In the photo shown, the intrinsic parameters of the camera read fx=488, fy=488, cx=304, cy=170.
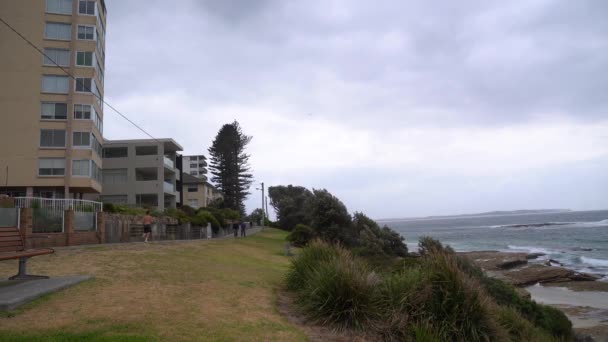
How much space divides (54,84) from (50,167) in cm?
622

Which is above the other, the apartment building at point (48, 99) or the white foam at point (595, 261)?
the apartment building at point (48, 99)

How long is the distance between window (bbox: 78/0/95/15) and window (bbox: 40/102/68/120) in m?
7.31

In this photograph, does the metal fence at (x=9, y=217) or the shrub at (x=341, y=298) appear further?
the metal fence at (x=9, y=217)

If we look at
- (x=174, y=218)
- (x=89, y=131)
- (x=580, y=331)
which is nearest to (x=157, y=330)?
(x=580, y=331)

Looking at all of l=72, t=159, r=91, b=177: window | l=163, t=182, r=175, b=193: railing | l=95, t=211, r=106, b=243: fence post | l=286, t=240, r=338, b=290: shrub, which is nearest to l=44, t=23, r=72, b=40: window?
l=72, t=159, r=91, b=177: window

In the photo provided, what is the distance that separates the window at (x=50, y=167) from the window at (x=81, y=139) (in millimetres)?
1757

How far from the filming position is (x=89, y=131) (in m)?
36.7

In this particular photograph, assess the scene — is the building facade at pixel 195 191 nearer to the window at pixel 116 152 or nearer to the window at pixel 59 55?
the window at pixel 116 152

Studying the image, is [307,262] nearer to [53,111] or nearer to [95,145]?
[95,145]

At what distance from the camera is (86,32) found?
3719 centimetres

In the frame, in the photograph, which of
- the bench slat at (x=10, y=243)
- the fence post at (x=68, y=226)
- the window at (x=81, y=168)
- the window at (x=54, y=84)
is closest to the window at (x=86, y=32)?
the window at (x=54, y=84)

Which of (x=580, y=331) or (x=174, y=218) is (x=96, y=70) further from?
(x=580, y=331)

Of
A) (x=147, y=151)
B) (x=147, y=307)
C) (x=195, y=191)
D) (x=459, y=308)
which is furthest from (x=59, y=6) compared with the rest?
(x=195, y=191)

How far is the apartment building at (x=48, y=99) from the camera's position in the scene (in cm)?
3559
